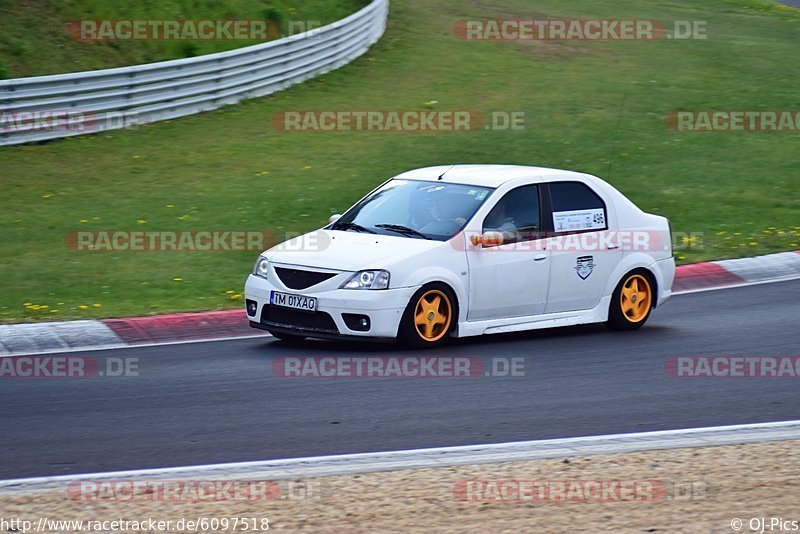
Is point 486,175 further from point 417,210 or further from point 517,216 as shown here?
point 417,210

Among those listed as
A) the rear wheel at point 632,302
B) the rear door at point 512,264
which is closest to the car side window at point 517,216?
the rear door at point 512,264

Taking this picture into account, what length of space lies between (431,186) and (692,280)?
445cm

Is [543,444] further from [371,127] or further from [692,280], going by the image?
[371,127]

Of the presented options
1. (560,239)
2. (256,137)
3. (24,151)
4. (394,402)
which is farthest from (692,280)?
(24,151)

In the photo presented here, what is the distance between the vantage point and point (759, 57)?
97.8ft

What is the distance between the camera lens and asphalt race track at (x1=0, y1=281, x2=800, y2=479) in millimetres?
7352

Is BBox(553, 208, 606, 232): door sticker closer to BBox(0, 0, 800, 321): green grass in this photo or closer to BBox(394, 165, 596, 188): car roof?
BBox(394, 165, 596, 188): car roof

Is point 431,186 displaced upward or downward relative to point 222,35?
downward
